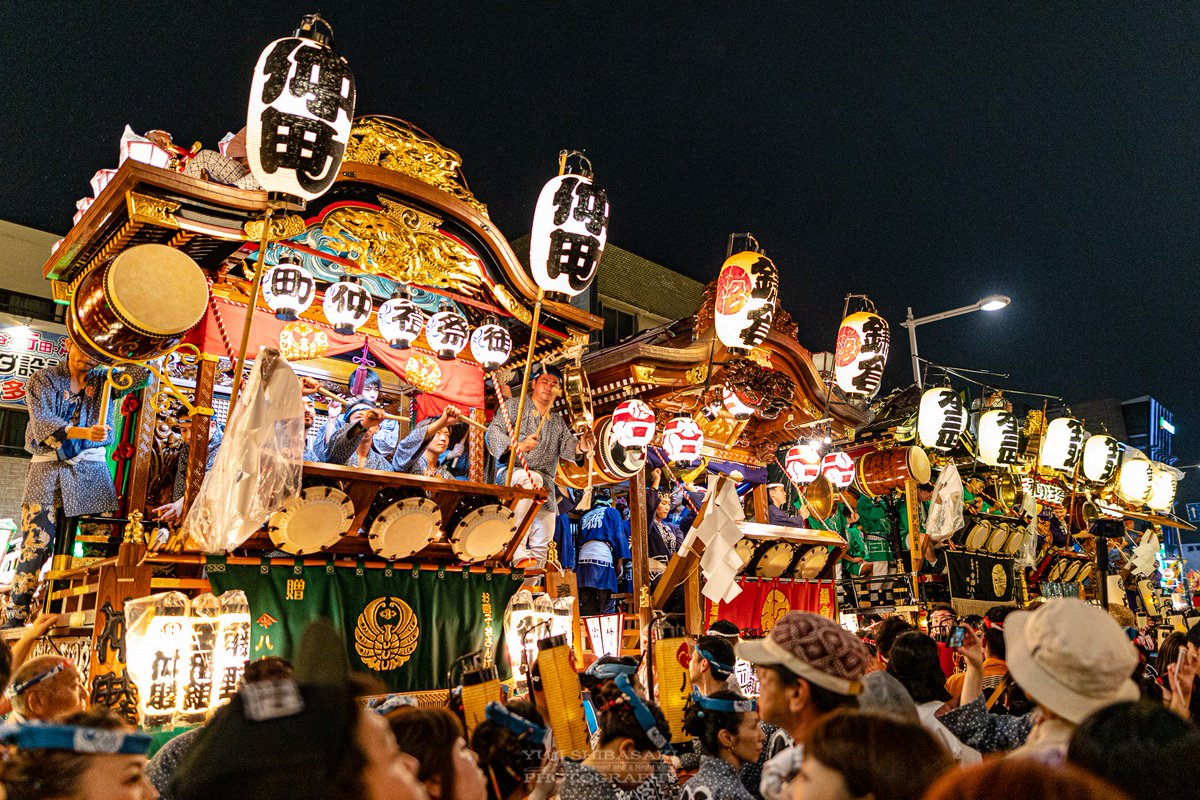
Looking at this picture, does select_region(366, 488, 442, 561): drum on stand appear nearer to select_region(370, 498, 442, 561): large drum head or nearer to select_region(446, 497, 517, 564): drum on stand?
select_region(370, 498, 442, 561): large drum head

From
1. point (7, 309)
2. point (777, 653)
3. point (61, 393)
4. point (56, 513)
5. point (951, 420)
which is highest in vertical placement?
point (7, 309)

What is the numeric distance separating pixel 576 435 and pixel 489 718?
8.56 metres

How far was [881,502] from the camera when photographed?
1916 centimetres

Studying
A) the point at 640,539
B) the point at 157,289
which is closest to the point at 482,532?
the point at 640,539

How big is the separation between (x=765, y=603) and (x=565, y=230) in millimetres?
7811

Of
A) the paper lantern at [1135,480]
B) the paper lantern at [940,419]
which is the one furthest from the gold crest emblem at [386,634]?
the paper lantern at [1135,480]

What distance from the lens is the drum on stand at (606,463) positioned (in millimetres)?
12148

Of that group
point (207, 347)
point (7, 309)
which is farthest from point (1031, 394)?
point (7, 309)

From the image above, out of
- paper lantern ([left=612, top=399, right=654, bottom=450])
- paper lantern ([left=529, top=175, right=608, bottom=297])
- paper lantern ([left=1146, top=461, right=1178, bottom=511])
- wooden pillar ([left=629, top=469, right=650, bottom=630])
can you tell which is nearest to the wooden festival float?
paper lantern ([left=529, top=175, right=608, bottom=297])

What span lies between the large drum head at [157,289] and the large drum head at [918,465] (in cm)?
1468

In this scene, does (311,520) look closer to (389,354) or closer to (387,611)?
(387,611)

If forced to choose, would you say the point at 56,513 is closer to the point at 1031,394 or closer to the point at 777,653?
the point at 777,653

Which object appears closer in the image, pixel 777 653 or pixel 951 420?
pixel 777 653

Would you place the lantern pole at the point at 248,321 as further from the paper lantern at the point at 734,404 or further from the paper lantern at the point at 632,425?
the paper lantern at the point at 734,404
